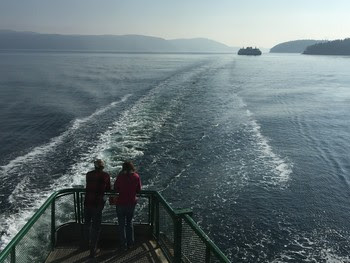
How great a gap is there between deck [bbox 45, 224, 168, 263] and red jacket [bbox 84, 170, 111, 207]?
3.54 ft

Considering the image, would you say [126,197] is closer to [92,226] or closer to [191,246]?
[92,226]

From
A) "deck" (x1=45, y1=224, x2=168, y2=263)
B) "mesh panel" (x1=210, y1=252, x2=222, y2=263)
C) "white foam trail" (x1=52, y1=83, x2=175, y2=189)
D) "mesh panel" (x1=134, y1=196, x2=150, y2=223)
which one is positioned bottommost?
"mesh panel" (x1=134, y1=196, x2=150, y2=223)

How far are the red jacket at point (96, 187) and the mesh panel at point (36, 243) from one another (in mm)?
1085

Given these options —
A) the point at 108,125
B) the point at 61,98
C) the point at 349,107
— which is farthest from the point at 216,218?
the point at 349,107

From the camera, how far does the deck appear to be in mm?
8406

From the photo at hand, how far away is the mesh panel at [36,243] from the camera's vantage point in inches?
299

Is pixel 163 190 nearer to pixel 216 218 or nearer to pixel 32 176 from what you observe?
pixel 216 218

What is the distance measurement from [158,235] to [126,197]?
1.33 meters

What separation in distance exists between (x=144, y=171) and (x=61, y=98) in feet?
97.1

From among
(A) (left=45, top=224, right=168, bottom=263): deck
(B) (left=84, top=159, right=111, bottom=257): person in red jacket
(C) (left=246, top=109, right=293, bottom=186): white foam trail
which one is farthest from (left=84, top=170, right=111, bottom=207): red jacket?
(C) (left=246, top=109, right=293, bottom=186): white foam trail

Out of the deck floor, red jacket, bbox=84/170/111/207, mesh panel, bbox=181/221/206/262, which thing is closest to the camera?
mesh panel, bbox=181/221/206/262

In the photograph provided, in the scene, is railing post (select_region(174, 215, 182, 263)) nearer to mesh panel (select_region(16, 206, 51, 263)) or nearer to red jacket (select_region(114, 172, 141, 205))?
red jacket (select_region(114, 172, 141, 205))

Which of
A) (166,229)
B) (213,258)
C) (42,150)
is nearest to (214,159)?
(42,150)

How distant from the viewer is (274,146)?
29.3 m
